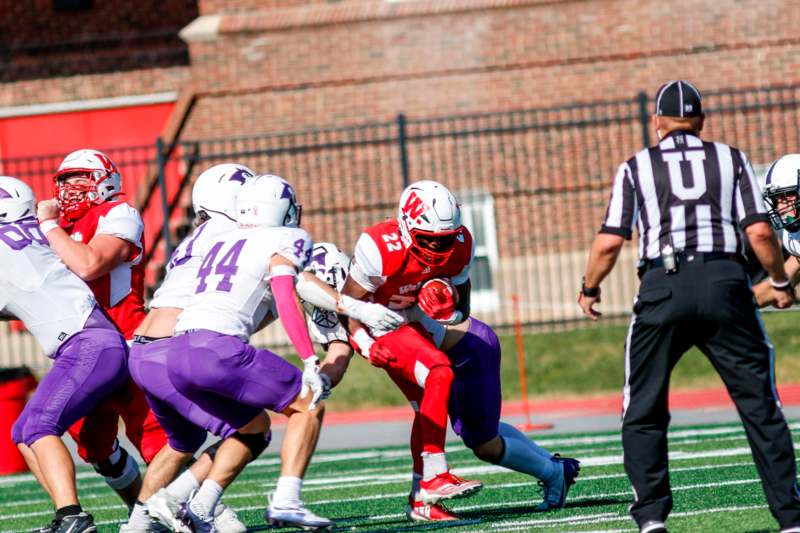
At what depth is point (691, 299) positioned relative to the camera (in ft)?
20.2

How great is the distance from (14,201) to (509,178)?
46.6 feet

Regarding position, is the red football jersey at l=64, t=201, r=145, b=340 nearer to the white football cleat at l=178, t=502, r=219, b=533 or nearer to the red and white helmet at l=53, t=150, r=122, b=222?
the red and white helmet at l=53, t=150, r=122, b=222

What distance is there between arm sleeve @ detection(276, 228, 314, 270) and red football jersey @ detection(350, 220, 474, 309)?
0.83 meters

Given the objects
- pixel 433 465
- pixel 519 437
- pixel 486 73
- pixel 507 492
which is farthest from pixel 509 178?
pixel 433 465

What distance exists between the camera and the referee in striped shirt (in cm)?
619

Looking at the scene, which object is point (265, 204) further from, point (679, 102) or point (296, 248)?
point (679, 102)

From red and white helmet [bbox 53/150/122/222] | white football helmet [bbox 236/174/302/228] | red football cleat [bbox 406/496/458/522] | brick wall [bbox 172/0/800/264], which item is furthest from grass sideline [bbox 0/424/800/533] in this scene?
brick wall [bbox 172/0/800/264]

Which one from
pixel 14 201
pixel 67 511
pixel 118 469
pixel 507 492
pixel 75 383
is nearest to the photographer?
pixel 67 511

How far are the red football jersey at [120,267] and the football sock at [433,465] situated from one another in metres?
1.94

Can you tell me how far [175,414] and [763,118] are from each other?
50.3 ft

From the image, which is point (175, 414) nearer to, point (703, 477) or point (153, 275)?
point (703, 477)

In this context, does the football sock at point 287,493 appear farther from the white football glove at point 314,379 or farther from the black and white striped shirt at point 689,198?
the black and white striped shirt at point 689,198

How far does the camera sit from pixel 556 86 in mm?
22203

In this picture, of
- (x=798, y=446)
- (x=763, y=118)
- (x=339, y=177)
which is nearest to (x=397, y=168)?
(x=339, y=177)
